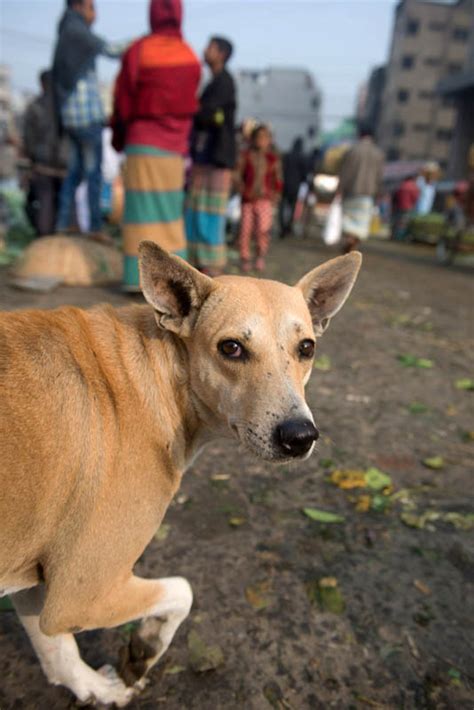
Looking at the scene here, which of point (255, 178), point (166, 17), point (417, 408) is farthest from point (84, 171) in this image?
point (417, 408)

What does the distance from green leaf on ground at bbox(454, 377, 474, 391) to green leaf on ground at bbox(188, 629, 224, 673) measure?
15.1 feet

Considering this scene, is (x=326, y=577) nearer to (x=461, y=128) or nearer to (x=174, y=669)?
(x=174, y=669)

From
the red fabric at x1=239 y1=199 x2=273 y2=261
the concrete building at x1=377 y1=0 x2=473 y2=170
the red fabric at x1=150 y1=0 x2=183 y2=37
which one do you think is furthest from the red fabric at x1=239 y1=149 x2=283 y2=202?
the concrete building at x1=377 y1=0 x2=473 y2=170

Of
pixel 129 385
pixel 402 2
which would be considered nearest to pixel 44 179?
pixel 129 385

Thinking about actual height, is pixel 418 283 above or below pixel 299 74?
below

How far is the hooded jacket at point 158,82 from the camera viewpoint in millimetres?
6324

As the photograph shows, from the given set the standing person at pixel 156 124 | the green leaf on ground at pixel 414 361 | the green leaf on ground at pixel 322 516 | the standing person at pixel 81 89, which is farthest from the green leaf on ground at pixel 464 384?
the standing person at pixel 81 89

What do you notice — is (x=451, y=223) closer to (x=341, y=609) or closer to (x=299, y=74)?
(x=341, y=609)

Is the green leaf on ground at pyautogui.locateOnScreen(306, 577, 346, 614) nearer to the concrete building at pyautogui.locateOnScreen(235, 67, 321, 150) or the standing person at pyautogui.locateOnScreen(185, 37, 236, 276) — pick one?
the standing person at pyautogui.locateOnScreen(185, 37, 236, 276)

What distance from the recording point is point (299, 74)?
6900 centimetres

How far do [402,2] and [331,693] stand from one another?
91977 mm

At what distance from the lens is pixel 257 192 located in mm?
10914

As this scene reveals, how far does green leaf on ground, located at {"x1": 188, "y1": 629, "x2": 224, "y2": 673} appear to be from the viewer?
2363 mm

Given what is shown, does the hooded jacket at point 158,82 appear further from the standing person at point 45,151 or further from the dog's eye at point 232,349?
the dog's eye at point 232,349
